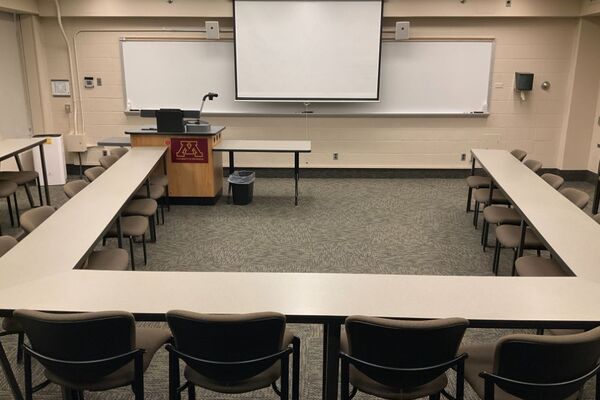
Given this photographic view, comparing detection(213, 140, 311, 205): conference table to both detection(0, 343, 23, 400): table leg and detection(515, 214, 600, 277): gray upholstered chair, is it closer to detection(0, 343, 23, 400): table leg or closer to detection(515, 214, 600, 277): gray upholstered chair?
A: detection(515, 214, 600, 277): gray upholstered chair

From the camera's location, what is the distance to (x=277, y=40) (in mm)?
7293

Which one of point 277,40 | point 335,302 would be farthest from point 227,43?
point 335,302

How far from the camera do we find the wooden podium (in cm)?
611

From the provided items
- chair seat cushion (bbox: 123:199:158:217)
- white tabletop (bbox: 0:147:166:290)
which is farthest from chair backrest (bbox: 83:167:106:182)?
chair seat cushion (bbox: 123:199:158:217)

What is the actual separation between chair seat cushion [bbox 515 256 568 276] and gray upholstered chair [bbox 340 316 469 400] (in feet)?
4.47

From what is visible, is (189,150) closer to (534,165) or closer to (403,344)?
(534,165)

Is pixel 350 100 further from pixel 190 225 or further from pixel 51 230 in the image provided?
pixel 51 230

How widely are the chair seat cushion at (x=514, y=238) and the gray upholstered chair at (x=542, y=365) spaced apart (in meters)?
1.81

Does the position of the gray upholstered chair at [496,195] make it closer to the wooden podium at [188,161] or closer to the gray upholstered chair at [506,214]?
the gray upholstered chair at [506,214]

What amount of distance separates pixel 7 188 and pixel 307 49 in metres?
4.18

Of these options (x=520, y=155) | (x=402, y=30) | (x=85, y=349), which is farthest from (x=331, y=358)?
(x=402, y=30)

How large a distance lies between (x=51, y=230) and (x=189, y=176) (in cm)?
305

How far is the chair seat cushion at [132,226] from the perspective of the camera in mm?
4023

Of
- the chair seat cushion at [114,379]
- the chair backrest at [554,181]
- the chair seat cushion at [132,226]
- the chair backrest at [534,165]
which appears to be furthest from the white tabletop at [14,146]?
the chair backrest at [534,165]
